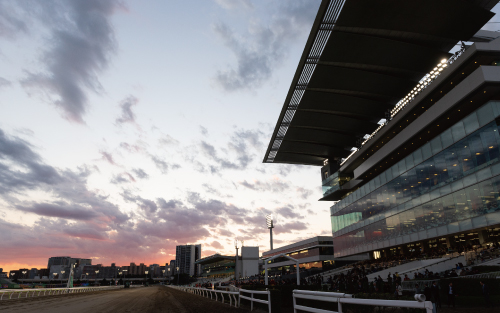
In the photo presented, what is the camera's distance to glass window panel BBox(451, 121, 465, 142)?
1062 inches

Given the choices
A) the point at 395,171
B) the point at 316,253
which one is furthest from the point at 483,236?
the point at 316,253

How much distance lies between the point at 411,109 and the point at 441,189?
10.8m

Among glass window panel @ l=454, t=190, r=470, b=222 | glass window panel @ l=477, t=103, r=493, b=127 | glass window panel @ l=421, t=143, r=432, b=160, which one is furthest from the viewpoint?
glass window panel @ l=421, t=143, r=432, b=160

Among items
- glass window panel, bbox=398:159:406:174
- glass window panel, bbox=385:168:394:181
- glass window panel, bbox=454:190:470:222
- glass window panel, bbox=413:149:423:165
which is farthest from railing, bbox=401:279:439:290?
glass window panel, bbox=385:168:394:181

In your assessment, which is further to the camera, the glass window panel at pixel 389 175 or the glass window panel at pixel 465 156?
the glass window panel at pixel 389 175

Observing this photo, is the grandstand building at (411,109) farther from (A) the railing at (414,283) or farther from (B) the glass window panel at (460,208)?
(A) the railing at (414,283)

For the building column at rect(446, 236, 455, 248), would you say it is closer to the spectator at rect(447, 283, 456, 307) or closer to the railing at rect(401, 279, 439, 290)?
the railing at rect(401, 279, 439, 290)

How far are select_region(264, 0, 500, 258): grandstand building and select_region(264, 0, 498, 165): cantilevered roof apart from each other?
4.2 inches

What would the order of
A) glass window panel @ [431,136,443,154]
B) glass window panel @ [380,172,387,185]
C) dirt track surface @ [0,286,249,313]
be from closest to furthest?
dirt track surface @ [0,286,249,313] < glass window panel @ [431,136,443,154] < glass window panel @ [380,172,387,185]

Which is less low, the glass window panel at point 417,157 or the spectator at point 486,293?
the glass window panel at point 417,157

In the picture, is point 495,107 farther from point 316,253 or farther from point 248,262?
point 248,262

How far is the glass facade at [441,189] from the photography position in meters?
24.5

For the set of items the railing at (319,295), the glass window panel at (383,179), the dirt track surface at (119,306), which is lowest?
the dirt track surface at (119,306)

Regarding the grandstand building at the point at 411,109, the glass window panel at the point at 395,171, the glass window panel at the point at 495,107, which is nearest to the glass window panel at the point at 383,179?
the grandstand building at the point at 411,109
